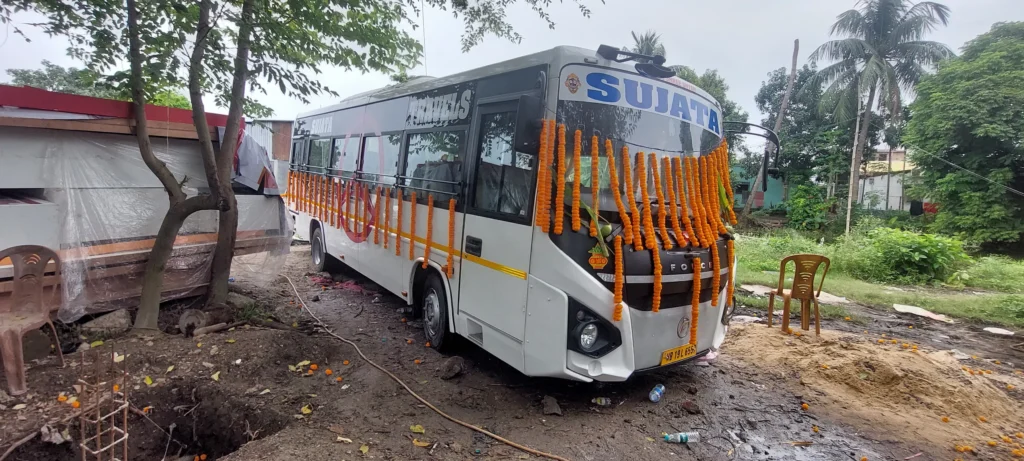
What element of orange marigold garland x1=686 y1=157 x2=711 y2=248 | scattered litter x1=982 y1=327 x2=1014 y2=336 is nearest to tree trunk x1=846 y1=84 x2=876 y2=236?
scattered litter x1=982 y1=327 x2=1014 y2=336

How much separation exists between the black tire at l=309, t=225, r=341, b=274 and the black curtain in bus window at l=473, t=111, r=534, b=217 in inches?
194

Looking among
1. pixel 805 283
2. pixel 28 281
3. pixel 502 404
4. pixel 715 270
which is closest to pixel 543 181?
pixel 715 270

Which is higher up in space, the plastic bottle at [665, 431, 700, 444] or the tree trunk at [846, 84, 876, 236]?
the tree trunk at [846, 84, 876, 236]

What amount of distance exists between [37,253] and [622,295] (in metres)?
4.85

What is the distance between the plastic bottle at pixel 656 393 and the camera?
4199 millimetres

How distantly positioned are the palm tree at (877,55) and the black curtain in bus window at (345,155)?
765 inches

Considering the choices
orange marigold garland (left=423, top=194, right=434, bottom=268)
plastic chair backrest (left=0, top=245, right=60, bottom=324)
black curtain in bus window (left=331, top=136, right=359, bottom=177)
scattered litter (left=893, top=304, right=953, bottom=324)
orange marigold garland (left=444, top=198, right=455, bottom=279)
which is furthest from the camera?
scattered litter (left=893, top=304, right=953, bottom=324)

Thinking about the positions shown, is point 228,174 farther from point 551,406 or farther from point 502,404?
point 551,406

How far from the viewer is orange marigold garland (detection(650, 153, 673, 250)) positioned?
12.3 feet

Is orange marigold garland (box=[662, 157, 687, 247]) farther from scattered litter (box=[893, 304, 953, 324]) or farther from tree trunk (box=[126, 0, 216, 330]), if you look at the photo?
scattered litter (box=[893, 304, 953, 324])

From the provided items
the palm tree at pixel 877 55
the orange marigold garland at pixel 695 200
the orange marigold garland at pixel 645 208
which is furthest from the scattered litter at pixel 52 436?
the palm tree at pixel 877 55

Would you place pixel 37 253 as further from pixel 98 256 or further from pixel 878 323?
pixel 878 323

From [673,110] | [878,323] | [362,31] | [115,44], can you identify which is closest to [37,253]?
[115,44]

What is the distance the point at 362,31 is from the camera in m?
5.65
